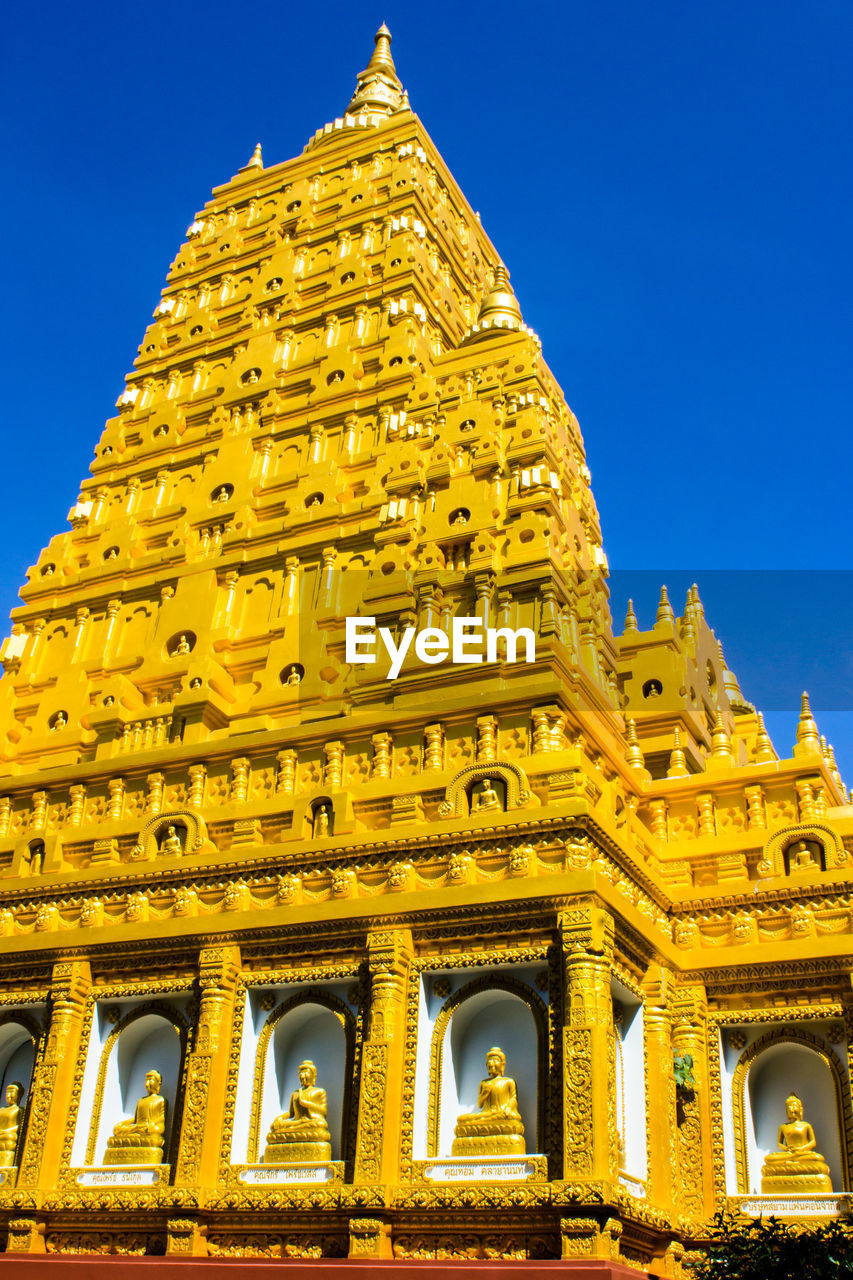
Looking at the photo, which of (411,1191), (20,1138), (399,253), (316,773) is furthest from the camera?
(399,253)

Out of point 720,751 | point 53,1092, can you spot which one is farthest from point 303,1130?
point 720,751

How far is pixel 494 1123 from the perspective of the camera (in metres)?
16.5

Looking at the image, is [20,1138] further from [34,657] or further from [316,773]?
[34,657]

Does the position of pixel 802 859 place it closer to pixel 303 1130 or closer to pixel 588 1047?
pixel 588 1047

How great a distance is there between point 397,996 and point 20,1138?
686 centimetres

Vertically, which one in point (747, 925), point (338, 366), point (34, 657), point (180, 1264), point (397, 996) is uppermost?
point (338, 366)

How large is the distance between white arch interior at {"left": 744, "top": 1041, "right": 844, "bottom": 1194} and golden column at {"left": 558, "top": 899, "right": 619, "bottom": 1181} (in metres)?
3.14

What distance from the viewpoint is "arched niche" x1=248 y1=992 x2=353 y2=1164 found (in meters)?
17.9

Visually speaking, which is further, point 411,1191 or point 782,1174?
point 782,1174

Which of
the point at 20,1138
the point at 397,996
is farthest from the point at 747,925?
the point at 20,1138

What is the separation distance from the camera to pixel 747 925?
1966 cm

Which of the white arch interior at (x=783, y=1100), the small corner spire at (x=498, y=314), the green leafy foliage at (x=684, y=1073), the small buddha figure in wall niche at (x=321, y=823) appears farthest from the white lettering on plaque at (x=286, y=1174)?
the small corner spire at (x=498, y=314)

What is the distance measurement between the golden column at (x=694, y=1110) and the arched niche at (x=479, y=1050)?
9.63 feet

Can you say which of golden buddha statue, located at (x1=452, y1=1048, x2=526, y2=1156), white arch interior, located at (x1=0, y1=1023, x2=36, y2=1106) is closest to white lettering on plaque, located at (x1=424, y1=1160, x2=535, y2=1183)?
golden buddha statue, located at (x1=452, y1=1048, x2=526, y2=1156)
